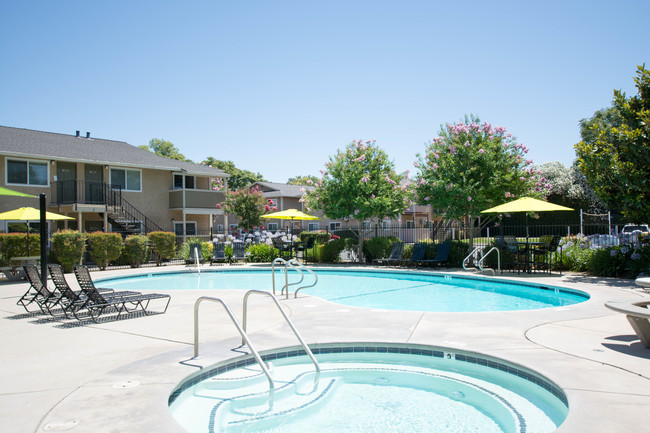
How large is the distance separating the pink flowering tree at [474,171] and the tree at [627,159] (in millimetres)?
3879

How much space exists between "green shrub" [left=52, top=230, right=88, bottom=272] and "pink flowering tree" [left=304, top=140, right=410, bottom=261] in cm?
1009

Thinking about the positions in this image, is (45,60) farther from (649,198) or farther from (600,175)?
(649,198)

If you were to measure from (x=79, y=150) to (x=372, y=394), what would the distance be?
25.8 meters

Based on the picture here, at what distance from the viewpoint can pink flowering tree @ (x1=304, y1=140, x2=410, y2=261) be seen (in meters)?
19.8

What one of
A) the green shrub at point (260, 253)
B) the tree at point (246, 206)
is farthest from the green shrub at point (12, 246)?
the tree at point (246, 206)

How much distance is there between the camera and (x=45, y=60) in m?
18.6

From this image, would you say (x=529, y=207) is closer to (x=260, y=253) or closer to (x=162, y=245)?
(x=260, y=253)

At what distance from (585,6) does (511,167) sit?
618 centimetres

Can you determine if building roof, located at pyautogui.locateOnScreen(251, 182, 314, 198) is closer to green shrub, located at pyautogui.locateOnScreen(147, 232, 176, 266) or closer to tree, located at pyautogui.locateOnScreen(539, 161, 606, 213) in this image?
green shrub, located at pyautogui.locateOnScreen(147, 232, 176, 266)

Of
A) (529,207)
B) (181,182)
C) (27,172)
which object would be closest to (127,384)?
(529,207)

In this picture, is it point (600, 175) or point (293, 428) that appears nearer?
point (293, 428)

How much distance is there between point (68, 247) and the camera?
17172 mm

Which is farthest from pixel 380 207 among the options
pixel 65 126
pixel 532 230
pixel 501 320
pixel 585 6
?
pixel 65 126

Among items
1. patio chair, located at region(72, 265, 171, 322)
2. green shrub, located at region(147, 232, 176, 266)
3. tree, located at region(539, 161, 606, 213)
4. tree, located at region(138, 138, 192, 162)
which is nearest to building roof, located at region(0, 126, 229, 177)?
green shrub, located at region(147, 232, 176, 266)
